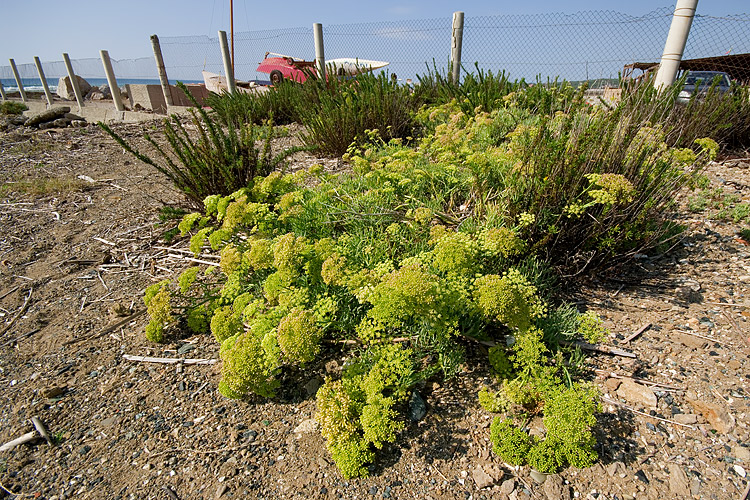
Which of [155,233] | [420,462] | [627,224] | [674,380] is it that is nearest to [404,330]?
[420,462]

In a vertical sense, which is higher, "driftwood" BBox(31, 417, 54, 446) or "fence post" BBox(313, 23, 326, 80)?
"fence post" BBox(313, 23, 326, 80)

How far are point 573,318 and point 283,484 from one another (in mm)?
1405

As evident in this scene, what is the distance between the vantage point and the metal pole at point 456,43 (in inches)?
247

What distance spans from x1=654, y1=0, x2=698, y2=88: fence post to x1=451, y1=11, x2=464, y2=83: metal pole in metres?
2.91

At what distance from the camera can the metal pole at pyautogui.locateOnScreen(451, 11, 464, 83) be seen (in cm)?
626

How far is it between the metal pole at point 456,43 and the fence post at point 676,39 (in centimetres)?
291

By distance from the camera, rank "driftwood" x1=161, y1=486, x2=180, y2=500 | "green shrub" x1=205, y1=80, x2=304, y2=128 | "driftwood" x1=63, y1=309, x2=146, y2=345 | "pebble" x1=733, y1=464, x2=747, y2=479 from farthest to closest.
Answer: "green shrub" x1=205, y1=80, x2=304, y2=128 < "driftwood" x1=63, y1=309, x2=146, y2=345 < "driftwood" x1=161, y1=486, x2=180, y2=500 < "pebble" x1=733, y1=464, x2=747, y2=479

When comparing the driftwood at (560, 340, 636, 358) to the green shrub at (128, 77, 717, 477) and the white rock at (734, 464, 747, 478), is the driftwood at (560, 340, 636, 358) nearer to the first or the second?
the green shrub at (128, 77, 717, 477)

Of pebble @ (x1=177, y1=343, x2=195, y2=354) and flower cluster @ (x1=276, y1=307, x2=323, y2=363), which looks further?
pebble @ (x1=177, y1=343, x2=195, y2=354)

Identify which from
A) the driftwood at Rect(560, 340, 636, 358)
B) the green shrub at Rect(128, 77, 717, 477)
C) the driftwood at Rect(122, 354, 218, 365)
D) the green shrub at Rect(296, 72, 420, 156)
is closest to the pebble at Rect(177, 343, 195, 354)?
the driftwood at Rect(122, 354, 218, 365)

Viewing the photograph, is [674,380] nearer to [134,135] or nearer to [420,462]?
[420,462]

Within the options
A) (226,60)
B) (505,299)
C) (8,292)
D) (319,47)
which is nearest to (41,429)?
(8,292)

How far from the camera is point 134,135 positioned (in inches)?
279

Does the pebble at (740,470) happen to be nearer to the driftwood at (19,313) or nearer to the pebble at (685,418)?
the pebble at (685,418)
